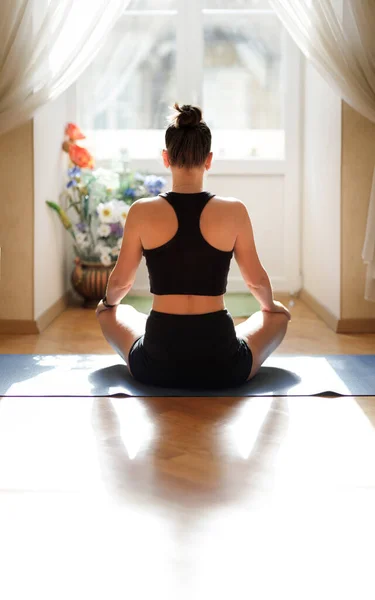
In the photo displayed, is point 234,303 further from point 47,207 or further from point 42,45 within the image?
point 42,45

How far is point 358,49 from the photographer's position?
411 centimetres

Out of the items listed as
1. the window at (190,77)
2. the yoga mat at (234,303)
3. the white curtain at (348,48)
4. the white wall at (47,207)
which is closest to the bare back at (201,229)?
the white curtain at (348,48)

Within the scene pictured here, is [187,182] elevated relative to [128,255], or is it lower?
elevated

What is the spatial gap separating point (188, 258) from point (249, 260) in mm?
243

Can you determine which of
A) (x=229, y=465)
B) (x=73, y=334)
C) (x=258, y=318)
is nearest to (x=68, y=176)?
(x=73, y=334)

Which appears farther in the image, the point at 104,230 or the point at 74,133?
the point at 74,133

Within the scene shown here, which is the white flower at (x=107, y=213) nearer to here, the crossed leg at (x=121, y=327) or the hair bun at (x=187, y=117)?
the crossed leg at (x=121, y=327)

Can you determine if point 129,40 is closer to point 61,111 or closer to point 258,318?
point 61,111

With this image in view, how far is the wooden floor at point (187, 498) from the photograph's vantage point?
1641 millimetres

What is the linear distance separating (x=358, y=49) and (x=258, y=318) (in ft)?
4.94

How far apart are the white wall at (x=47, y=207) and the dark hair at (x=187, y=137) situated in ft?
5.10

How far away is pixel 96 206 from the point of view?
17.9 feet

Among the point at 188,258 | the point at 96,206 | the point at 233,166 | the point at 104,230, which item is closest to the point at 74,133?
the point at 96,206

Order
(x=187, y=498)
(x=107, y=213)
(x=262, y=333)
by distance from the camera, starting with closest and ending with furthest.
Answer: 1. (x=187, y=498)
2. (x=262, y=333)
3. (x=107, y=213)
